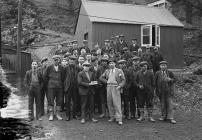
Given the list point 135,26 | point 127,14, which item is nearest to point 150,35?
point 135,26

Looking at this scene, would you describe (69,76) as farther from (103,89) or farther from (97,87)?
(103,89)

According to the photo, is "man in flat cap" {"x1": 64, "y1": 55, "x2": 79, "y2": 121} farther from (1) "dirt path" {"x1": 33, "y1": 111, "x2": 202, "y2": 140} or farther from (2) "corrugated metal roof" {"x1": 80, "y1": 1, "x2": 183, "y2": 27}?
(2) "corrugated metal roof" {"x1": 80, "y1": 1, "x2": 183, "y2": 27}

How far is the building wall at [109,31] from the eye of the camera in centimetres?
2173

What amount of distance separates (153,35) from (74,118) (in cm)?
1281

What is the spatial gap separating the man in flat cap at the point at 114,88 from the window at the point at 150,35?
461 inches

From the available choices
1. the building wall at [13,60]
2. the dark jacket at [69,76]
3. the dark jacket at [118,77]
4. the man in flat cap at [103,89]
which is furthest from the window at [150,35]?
→ the dark jacket at [69,76]

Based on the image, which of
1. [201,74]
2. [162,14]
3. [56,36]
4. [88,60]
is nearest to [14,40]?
[56,36]

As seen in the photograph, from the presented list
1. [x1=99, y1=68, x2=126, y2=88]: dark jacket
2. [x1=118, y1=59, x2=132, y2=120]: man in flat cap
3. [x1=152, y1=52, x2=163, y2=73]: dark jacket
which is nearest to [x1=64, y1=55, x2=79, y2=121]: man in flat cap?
[x1=99, y1=68, x2=126, y2=88]: dark jacket

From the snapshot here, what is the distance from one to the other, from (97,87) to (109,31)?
1055 cm

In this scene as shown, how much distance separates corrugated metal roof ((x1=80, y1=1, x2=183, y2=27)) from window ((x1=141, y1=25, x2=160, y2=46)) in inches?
13.6

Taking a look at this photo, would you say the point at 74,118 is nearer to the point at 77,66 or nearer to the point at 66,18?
the point at 77,66

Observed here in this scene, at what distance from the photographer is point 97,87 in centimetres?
1179

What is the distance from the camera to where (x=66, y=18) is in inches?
1715

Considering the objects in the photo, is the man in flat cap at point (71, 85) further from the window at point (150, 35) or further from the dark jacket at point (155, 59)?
the window at point (150, 35)
